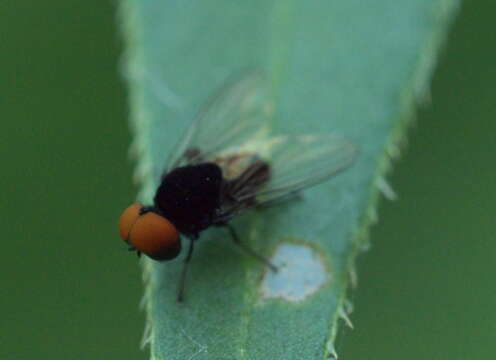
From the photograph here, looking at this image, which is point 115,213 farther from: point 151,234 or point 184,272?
point 151,234

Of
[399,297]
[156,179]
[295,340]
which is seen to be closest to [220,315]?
[295,340]

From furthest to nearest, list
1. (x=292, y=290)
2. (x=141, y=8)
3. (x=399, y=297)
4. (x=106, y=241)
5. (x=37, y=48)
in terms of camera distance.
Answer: (x=37, y=48), (x=106, y=241), (x=399, y=297), (x=141, y=8), (x=292, y=290)

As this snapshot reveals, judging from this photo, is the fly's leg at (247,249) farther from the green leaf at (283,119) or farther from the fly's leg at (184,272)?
the fly's leg at (184,272)

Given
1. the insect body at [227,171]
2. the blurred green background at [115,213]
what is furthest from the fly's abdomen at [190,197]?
the blurred green background at [115,213]

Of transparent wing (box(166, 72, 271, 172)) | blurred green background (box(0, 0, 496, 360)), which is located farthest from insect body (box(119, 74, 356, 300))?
A: blurred green background (box(0, 0, 496, 360))

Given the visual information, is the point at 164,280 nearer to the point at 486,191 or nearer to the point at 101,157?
the point at 101,157

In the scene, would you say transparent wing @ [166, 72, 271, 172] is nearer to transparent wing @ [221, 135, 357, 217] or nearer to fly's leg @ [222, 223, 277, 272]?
transparent wing @ [221, 135, 357, 217]
